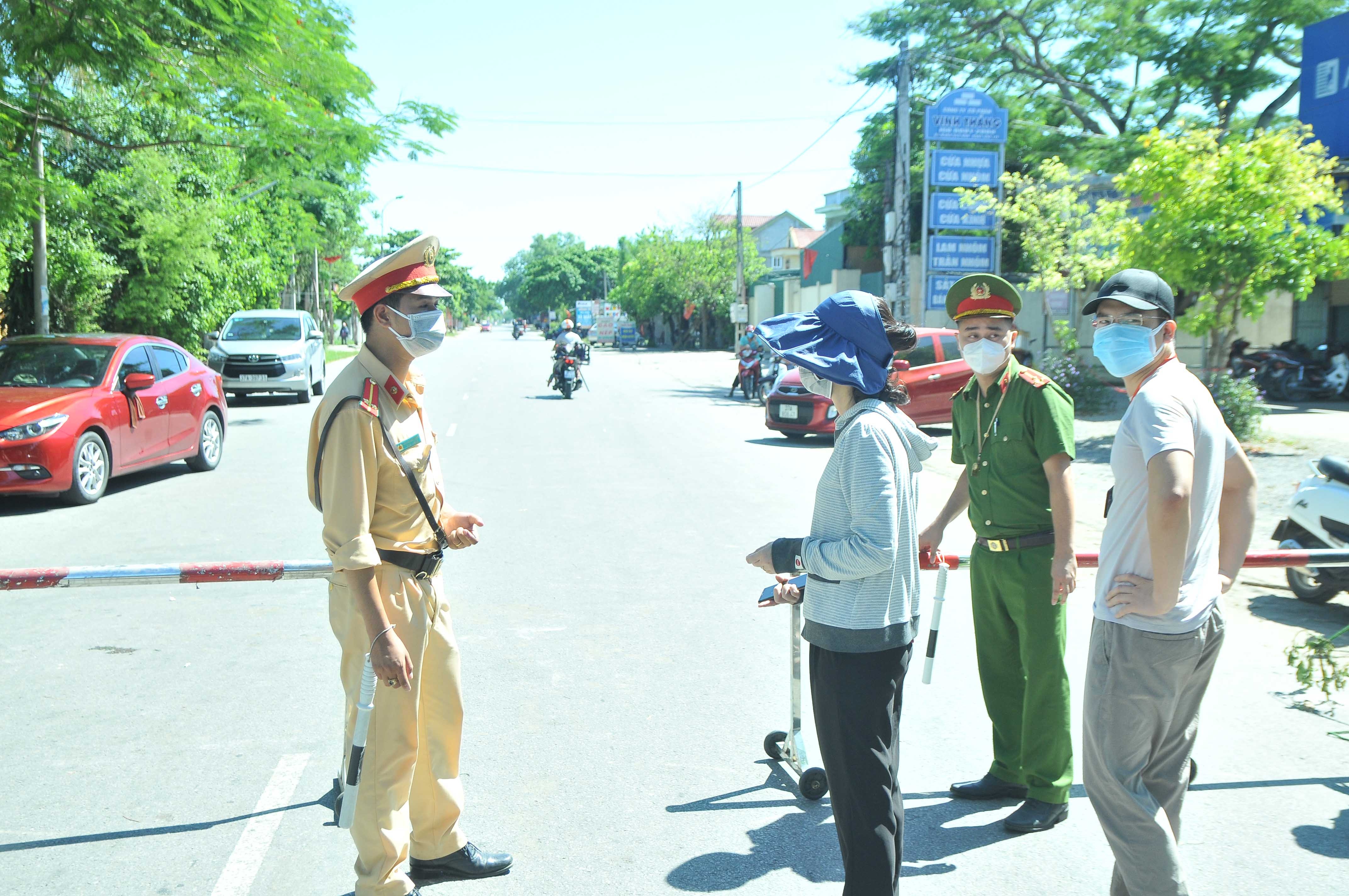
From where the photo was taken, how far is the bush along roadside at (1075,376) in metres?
18.1

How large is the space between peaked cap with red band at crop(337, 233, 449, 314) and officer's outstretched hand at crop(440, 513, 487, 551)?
2.29 feet

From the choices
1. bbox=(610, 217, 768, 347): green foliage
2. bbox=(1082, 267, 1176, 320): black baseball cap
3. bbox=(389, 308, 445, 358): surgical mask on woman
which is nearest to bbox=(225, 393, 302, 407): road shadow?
bbox=(389, 308, 445, 358): surgical mask on woman

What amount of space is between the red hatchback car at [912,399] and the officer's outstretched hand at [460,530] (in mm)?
12036

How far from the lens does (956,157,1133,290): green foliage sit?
60.3ft

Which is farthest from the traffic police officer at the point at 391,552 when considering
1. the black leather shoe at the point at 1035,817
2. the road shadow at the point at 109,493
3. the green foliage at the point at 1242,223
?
the green foliage at the point at 1242,223

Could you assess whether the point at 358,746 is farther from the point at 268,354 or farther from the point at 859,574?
the point at 268,354

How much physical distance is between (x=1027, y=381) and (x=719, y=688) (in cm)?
225

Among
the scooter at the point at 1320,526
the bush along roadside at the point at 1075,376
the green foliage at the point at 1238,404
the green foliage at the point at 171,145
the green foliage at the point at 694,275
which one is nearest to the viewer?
the scooter at the point at 1320,526

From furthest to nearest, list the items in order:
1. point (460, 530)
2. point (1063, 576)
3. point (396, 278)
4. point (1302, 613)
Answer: point (1302, 613) < point (1063, 576) < point (460, 530) < point (396, 278)

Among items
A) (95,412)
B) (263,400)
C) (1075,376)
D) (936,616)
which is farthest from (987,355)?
(263,400)

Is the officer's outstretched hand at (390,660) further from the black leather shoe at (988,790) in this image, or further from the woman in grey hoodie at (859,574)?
the black leather shoe at (988,790)

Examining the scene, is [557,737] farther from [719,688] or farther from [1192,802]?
[1192,802]

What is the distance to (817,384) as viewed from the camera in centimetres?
297

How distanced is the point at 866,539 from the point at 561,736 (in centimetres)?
231
